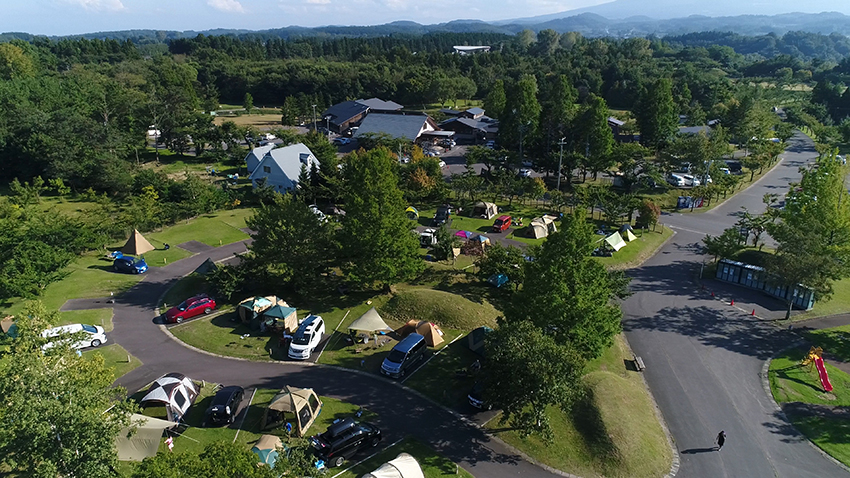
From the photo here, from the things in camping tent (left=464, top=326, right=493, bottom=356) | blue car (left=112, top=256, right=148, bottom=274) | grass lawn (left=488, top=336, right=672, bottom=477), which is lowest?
grass lawn (left=488, top=336, right=672, bottom=477)

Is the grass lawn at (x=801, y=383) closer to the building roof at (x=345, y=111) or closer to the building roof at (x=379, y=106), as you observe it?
the building roof at (x=345, y=111)

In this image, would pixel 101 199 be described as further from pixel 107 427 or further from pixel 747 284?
pixel 747 284

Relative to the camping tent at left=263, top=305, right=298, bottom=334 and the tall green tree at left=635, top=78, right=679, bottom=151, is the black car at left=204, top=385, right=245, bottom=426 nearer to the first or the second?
the camping tent at left=263, top=305, right=298, bottom=334

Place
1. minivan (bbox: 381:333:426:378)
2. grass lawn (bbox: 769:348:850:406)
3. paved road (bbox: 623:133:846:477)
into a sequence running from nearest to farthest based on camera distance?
paved road (bbox: 623:133:846:477) < grass lawn (bbox: 769:348:850:406) < minivan (bbox: 381:333:426:378)

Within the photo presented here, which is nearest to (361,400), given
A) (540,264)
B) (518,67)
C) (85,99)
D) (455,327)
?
(455,327)

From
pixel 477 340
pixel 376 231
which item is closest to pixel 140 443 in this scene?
pixel 477 340

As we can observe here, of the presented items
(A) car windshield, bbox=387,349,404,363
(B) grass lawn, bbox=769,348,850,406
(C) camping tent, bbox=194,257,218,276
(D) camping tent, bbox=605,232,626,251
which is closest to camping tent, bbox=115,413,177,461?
(A) car windshield, bbox=387,349,404,363
